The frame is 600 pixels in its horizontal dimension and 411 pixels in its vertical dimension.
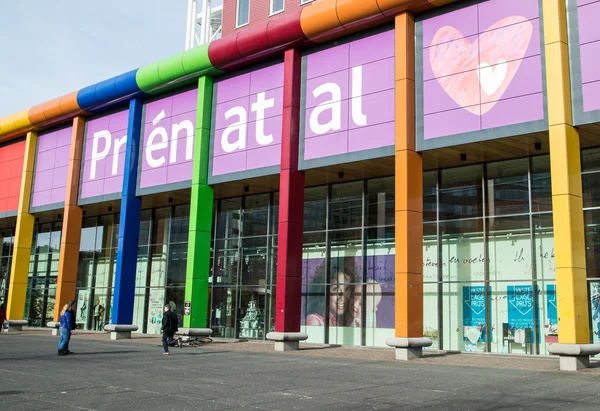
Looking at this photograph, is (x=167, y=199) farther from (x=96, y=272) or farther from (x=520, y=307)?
(x=520, y=307)

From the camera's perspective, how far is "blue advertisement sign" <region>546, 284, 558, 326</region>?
71.4ft

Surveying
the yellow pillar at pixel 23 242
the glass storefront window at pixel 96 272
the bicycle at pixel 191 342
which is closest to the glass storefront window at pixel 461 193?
the bicycle at pixel 191 342

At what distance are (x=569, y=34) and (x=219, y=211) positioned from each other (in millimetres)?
19136

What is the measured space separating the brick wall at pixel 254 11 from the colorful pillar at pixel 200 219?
15.7 feet

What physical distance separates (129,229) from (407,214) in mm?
15911

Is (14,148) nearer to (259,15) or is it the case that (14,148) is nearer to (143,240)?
(143,240)

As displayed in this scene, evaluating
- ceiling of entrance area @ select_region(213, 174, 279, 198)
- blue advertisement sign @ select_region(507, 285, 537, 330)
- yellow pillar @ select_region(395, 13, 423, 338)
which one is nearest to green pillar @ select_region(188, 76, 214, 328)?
ceiling of entrance area @ select_region(213, 174, 279, 198)

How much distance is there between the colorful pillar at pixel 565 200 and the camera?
1733 centimetres

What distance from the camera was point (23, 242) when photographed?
1470 inches

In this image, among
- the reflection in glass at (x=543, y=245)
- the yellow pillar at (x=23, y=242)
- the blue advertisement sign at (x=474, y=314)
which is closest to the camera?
the reflection in glass at (x=543, y=245)

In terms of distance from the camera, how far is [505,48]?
20.1 m

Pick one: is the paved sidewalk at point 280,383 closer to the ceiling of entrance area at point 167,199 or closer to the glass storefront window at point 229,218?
the ceiling of entrance area at point 167,199

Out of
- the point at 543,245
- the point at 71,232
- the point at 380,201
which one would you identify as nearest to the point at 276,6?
the point at 380,201

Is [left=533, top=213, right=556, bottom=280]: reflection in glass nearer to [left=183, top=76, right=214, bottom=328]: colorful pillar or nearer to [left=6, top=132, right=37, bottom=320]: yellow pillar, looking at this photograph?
[left=183, top=76, right=214, bottom=328]: colorful pillar
